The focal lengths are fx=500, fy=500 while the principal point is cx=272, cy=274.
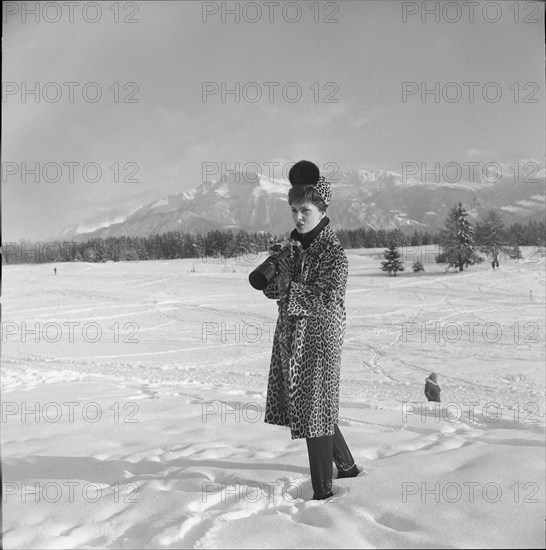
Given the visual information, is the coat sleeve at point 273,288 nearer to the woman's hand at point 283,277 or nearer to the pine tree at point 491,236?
the woman's hand at point 283,277

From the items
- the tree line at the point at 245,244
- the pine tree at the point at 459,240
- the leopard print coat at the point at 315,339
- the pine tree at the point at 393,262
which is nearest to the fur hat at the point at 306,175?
the leopard print coat at the point at 315,339

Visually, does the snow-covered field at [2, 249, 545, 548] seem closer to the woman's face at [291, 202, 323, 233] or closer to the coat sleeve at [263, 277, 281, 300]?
the coat sleeve at [263, 277, 281, 300]

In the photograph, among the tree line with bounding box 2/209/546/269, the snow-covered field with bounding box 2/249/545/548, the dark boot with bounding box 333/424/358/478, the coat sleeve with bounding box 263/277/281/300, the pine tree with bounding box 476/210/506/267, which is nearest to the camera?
the snow-covered field with bounding box 2/249/545/548

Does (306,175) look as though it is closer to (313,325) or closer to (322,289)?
(322,289)

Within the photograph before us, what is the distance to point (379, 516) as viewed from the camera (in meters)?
2.67

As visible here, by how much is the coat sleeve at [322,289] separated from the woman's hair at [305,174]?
0.46 m

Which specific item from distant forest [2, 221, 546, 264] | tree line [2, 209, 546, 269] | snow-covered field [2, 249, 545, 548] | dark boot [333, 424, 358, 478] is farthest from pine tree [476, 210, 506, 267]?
dark boot [333, 424, 358, 478]

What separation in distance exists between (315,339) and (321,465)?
780 mm

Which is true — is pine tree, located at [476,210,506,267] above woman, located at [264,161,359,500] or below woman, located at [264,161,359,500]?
above

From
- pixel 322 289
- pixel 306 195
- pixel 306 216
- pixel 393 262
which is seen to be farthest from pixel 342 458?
pixel 393 262

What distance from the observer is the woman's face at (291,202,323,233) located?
320cm

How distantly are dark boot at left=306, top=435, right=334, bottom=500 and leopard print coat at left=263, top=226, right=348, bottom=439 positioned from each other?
8 cm

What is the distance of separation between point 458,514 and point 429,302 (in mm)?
27857

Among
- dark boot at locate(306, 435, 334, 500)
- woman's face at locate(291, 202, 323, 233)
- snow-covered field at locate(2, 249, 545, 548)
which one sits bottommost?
snow-covered field at locate(2, 249, 545, 548)
